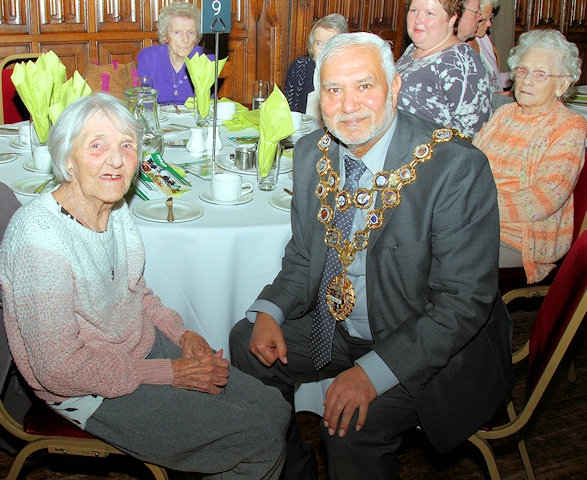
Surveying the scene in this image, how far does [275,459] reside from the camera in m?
1.60

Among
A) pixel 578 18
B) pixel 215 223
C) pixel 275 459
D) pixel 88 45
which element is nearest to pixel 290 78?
pixel 88 45

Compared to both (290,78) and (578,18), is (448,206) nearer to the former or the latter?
(290,78)

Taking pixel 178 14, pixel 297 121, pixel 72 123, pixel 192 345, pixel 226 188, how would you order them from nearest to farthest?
pixel 72 123, pixel 192 345, pixel 226 188, pixel 297 121, pixel 178 14

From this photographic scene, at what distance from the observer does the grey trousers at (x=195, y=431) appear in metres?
1.54

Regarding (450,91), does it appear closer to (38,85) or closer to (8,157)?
(38,85)

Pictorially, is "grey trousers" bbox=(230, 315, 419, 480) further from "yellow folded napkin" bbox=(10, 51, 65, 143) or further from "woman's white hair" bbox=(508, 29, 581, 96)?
"woman's white hair" bbox=(508, 29, 581, 96)

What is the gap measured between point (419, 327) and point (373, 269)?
20 centimetres

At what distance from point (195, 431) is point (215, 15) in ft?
4.28

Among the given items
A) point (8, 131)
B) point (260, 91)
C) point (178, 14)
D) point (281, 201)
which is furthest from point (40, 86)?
point (178, 14)

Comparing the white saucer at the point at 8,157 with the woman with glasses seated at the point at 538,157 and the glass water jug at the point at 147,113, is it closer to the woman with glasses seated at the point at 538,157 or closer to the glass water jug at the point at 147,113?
the glass water jug at the point at 147,113

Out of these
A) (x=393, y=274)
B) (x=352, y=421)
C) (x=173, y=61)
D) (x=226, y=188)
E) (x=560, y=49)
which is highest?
(x=560, y=49)

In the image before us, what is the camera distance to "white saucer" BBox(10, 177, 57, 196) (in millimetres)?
2135

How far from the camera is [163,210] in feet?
6.84

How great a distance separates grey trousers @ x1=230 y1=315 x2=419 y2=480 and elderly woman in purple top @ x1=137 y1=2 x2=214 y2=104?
2293mm
